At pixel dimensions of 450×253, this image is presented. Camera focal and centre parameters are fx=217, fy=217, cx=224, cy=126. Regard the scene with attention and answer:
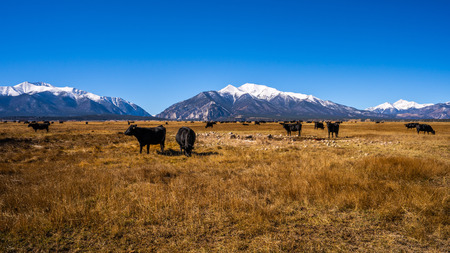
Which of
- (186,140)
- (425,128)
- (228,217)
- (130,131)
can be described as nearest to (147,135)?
(130,131)

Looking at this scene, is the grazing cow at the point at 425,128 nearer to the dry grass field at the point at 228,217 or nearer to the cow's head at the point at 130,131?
the dry grass field at the point at 228,217

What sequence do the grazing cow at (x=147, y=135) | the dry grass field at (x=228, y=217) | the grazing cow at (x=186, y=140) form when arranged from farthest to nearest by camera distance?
Answer: the grazing cow at (x=147, y=135)
the grazing cow at (x=186, y=140)
the dry grass field at (x=228, y=217)

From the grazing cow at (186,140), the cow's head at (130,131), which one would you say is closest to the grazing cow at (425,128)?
the grazing cow at (186,140)

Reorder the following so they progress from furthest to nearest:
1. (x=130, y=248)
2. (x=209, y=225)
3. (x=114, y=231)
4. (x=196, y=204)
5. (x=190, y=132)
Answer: (x=190, y=132)
(x=196, y=204)
(x=209, y=225)
(x=114, y=231)
(x=130, y=248)

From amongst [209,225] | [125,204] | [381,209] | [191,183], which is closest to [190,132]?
[191,183]

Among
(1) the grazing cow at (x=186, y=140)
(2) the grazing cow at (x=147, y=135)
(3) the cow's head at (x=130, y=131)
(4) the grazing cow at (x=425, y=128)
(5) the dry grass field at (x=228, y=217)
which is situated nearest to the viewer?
(5) the dry grass field at (x=228, y=217)

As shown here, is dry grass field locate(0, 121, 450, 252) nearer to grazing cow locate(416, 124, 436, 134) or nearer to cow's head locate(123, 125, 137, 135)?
cow's head locate(123, 125, 137, 135)

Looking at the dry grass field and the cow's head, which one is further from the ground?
the cow's head

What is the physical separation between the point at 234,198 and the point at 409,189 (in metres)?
5.81

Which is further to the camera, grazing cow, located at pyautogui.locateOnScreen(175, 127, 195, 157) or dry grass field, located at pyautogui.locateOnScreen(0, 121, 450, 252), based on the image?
grazing cow, located at pyautogui.locateOnScreen(175, 127, 195, 157)

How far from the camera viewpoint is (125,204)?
6.26 meters

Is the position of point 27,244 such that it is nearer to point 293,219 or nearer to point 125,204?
point 125,204

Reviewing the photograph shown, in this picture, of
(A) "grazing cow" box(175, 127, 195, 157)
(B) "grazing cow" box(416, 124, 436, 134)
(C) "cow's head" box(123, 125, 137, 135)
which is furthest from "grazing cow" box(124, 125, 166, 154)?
(B) "grazing cow" box(416, 124, 436, 134)

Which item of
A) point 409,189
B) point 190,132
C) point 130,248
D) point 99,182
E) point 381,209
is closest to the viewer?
point 130,248
